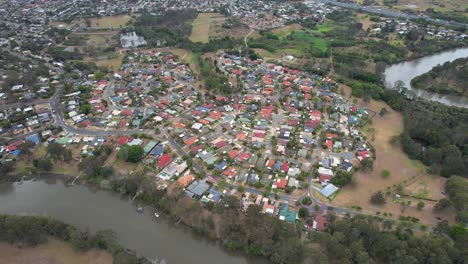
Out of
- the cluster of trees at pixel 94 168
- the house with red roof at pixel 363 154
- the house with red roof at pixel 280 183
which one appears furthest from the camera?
the house with red roof at pixel 363 154

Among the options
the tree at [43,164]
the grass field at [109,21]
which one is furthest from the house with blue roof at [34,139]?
the grass field at [109,21]

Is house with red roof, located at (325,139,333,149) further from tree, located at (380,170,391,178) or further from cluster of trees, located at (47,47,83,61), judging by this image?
cluster of trees, located at (47,47,83,61)

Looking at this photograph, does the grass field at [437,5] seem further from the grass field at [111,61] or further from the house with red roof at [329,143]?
the grass field at [111,61]

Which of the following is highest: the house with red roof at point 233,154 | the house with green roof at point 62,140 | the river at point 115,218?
the house with red roof at point 233,154

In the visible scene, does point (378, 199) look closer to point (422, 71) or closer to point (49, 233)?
point (49, 233)

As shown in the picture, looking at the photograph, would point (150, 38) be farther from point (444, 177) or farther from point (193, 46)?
point (444, 177)

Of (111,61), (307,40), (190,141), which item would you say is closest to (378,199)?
(190,141)

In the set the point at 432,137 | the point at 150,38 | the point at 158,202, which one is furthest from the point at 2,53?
the point at 432,137

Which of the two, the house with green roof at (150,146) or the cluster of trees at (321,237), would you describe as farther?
the house with green roof at (150,146)
